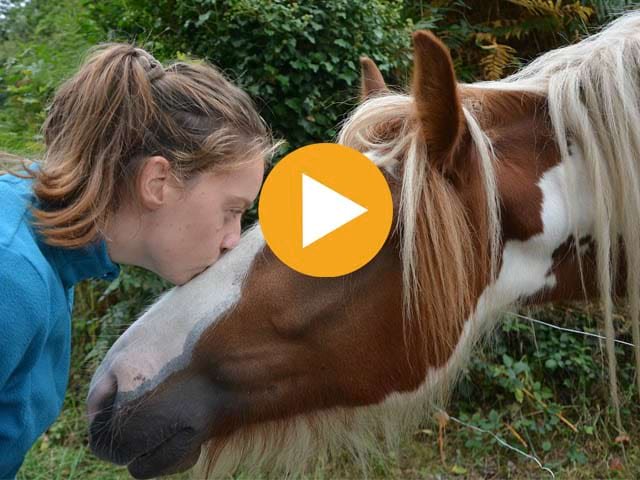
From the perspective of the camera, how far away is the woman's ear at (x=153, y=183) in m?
1.47

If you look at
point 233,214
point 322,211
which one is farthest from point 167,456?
point 322,211

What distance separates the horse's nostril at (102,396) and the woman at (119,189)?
0.14 meters

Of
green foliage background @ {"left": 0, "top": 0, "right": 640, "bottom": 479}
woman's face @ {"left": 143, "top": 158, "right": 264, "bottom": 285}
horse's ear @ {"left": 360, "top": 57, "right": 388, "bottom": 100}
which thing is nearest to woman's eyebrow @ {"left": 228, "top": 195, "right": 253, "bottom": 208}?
woman's face @ {"left": 143, "top": 158, "right": 264, "bottom": 285}

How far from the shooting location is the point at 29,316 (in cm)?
129

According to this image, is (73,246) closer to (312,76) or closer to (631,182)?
(631,182)

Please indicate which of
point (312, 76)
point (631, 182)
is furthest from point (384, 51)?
point (631, 182)

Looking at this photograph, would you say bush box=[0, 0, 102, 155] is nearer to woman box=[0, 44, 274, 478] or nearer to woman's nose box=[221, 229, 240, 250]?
woman box=[0, 44, 274, 478]

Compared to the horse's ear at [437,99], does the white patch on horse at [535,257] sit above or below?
below

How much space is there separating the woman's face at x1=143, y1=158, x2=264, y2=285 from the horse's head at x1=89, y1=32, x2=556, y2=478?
0.14 feet

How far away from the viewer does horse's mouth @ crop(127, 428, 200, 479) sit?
4.83 ft

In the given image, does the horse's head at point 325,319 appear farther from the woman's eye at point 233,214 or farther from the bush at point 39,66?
the bush at point 39,66

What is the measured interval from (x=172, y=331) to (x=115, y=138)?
1.55ft

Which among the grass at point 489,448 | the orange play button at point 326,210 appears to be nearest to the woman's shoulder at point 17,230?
the orange play button at point 326,210

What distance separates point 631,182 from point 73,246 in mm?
1299
